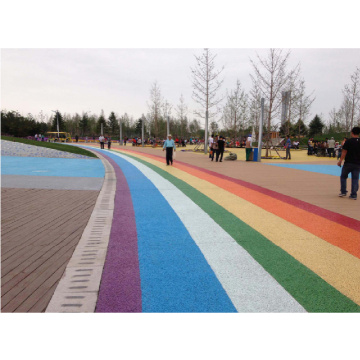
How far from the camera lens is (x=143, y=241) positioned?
4.57 metres

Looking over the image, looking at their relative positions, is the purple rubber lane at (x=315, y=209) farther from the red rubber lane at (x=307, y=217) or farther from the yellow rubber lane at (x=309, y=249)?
the yellow rubber lane at (x=309, y=249)

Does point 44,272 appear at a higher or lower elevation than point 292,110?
lower

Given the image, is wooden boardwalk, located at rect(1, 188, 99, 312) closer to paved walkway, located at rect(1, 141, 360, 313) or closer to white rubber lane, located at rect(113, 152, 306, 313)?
paved walkway, located at rect(1, 141, 360, 313)

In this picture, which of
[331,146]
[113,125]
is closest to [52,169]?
[331,146]

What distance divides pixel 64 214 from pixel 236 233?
3385 millimetres

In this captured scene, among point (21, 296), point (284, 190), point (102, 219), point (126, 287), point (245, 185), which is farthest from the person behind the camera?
point (245, 185)

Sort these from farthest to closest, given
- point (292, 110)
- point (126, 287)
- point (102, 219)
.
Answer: point (292, 110)
point (102, 219)
point (126, 287)

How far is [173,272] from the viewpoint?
3.54 m

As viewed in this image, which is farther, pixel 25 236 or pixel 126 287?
pixel 25 236

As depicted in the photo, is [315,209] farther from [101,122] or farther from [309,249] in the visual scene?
[101,122]

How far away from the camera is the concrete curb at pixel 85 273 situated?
2.86m

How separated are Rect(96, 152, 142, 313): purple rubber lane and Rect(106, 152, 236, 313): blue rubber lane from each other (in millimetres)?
86

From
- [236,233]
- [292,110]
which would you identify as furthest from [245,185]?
[292,110]

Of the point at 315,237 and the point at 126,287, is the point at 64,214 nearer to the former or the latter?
the point at 126,287
